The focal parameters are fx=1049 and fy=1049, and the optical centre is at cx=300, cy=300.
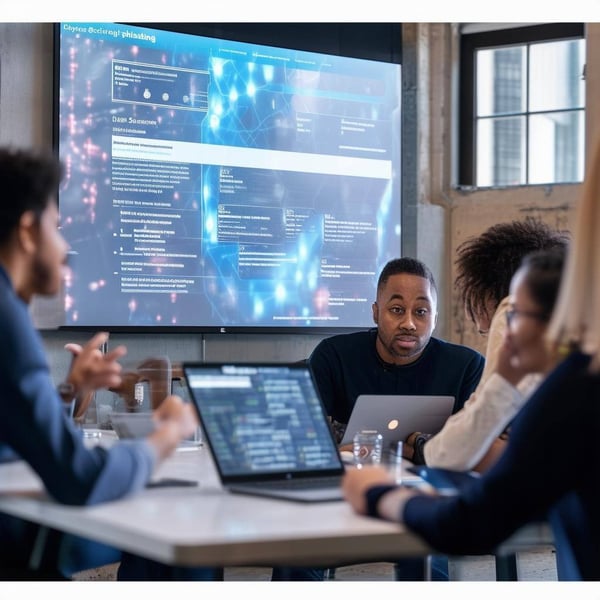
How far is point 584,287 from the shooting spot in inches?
62.1

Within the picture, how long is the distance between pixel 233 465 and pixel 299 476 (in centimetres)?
14

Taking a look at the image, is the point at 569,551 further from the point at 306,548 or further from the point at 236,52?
the point at 236,52

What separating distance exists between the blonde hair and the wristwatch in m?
1.33

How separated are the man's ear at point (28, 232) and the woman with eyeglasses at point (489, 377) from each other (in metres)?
0.91

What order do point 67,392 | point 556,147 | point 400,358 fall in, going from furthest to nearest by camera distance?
1. point 556,147
2. point 400,358
3. point 67,392

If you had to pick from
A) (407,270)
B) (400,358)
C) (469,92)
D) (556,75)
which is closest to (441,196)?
(469,92)

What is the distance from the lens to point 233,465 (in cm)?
196

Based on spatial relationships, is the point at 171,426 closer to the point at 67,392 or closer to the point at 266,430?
the point at 266,430

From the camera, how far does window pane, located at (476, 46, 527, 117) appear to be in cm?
550

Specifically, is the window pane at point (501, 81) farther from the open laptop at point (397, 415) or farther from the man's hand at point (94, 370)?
the man's hand at point (94, 370)

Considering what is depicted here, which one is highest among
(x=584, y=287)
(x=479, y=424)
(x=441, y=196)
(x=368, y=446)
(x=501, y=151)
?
(x=501, y=151)

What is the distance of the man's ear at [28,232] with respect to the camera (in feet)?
6.32

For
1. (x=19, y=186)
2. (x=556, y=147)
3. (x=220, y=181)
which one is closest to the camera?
(x=19, y=186)

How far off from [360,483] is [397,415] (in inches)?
37.2
